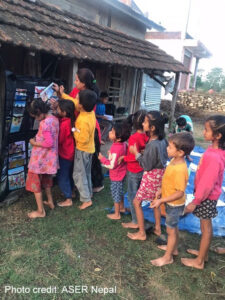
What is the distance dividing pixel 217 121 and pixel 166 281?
5.59 feet

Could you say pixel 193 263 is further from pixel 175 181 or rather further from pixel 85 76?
pixel 85 76

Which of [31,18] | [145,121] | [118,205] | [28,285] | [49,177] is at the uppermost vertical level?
[31,18]

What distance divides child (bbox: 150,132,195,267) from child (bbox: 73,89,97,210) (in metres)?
1.27

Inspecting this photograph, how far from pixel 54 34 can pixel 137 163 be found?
2.74 m

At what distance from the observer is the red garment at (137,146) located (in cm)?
291

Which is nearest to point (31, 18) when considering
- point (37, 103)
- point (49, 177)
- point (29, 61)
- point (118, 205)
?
point (29, 61)

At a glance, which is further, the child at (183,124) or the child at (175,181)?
the child at (183,124)

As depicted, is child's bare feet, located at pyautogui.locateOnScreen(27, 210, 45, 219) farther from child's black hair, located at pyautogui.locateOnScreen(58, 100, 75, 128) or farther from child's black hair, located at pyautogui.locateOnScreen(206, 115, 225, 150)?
child's black hair, located at pyautogui.locateOnScreen(206, 115, 225, 150)

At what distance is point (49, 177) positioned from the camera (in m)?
3.43

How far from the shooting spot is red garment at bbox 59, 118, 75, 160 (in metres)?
3.33

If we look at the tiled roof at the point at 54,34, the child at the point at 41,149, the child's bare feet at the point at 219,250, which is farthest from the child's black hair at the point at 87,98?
the child's bare feet at the point at 219,250

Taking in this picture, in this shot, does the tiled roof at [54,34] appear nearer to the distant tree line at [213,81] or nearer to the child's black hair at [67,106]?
the child's black hair at [67,106]

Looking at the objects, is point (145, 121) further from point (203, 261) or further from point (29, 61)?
point (29, 61)

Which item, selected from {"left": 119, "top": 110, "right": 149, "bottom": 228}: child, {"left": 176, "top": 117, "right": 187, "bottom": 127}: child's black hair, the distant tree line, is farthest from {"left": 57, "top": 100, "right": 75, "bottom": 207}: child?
the distant tree line
